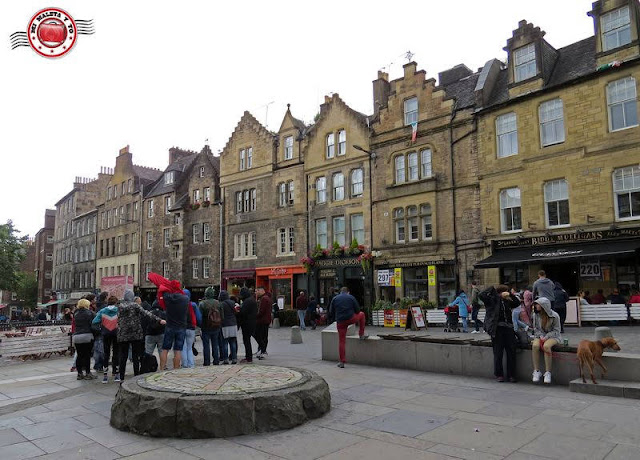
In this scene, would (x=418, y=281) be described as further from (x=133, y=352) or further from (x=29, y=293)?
(x=29, y=293)

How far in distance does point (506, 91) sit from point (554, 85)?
9.35 ft

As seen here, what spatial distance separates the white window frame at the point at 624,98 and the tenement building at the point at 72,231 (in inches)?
2002

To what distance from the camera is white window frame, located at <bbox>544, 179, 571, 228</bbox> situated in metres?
21.6

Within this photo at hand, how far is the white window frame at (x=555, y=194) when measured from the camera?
21648mm

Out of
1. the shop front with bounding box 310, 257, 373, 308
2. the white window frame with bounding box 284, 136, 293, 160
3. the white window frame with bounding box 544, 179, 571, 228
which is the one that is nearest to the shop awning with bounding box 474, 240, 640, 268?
the white window frame with bounding box 544, 179, 571, 228

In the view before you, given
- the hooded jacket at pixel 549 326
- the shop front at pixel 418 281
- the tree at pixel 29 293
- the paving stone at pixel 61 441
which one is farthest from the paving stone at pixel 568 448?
the tree at pixel 29 293

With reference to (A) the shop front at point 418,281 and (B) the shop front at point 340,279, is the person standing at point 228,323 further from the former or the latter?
(B) the shop front at point 340,279

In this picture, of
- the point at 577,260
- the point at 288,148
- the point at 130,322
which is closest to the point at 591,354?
the point at 130,322

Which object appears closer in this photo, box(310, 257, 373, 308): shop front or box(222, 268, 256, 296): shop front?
box(310, 257, 373, 308): shop front

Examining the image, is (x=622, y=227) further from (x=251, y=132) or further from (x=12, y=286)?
(x=12, y=286)

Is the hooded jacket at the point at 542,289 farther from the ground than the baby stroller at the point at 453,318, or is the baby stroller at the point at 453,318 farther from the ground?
the hooded jacket at the point at 542,289

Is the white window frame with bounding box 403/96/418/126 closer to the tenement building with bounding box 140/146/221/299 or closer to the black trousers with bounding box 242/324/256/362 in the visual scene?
the tenement building with bounding box 140/146/221/299

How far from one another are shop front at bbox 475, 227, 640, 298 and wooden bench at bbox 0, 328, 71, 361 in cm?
1643

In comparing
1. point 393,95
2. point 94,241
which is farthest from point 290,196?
point 94,241
